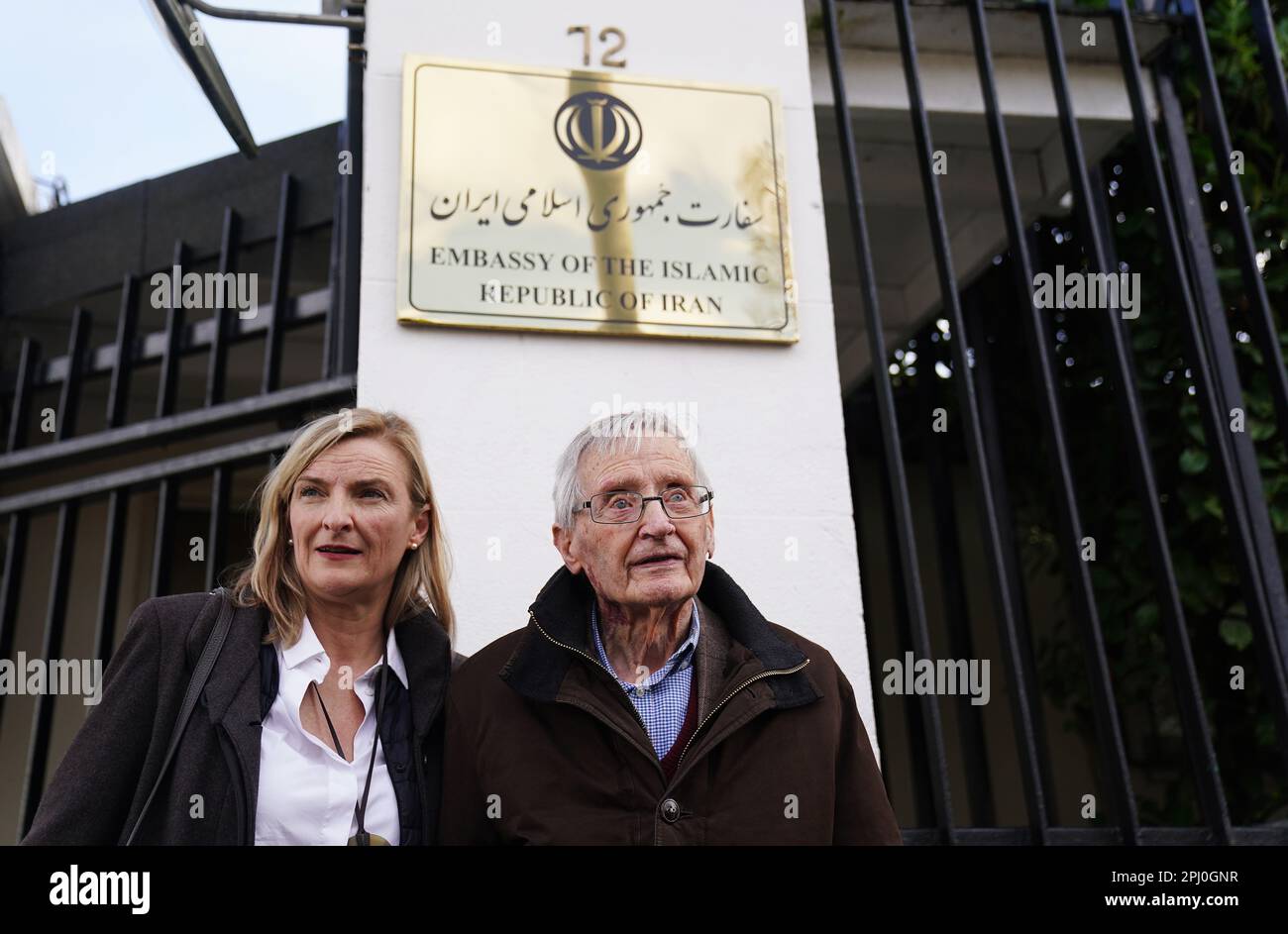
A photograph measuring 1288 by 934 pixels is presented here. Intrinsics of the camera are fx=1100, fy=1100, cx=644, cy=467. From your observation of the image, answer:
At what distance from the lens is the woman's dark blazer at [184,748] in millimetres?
1769

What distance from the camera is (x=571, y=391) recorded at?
8.96 ft

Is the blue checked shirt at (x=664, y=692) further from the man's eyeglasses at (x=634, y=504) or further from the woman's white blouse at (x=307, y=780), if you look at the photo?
the woman's white blouse at (x=307, y=780)

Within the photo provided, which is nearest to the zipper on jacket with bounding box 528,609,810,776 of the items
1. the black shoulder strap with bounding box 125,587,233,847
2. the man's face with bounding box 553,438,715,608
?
the man's face with bounding box 553,438,715,608

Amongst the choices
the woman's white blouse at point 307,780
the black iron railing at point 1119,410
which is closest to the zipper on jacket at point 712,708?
the woman's white blouse at point 307,780

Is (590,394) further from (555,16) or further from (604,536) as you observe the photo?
(555,16)

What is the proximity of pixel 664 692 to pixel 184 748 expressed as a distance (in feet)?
2.70

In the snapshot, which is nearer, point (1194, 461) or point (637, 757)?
point (637, 757)

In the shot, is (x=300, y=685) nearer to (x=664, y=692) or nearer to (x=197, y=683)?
(x=197, y=683)

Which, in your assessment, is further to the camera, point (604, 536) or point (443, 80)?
point (443, 80)

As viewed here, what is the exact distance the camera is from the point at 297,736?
187 centimetres
